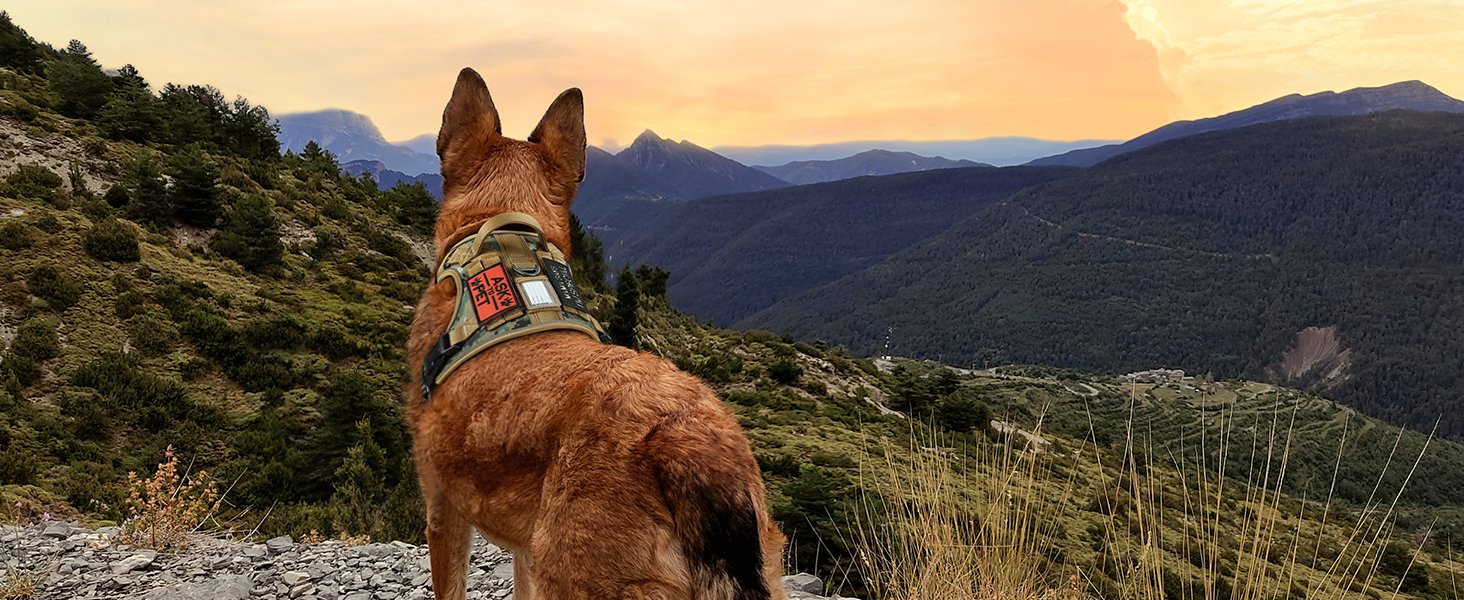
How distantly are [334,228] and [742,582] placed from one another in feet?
80.2

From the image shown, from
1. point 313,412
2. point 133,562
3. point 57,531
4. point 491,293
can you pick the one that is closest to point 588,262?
point 313,412

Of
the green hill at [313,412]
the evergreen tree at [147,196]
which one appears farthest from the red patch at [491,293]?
the evergreen tree at [147,196]

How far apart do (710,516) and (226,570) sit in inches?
211

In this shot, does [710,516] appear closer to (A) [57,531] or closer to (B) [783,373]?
(A) [57,531]

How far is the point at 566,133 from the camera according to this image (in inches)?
144

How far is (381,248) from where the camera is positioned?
22578 mm

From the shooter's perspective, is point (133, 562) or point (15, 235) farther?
point (15, 235)

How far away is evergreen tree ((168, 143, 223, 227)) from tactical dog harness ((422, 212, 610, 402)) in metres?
19.1

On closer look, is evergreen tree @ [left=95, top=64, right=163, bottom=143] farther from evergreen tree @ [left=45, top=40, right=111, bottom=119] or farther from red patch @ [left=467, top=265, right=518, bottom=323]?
red patch @ [left=467, top=265, right=518, bottom=323]

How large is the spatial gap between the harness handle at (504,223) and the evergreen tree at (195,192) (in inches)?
749

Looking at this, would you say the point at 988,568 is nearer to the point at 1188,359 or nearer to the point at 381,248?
the point at 381,248

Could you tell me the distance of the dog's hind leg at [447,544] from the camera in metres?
2.75

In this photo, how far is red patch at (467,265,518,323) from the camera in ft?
8.49

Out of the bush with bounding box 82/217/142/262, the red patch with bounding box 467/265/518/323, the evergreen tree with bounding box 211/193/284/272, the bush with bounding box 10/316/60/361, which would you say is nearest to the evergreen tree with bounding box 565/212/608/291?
the evergreen tree with bounding box 211/193/284/272
